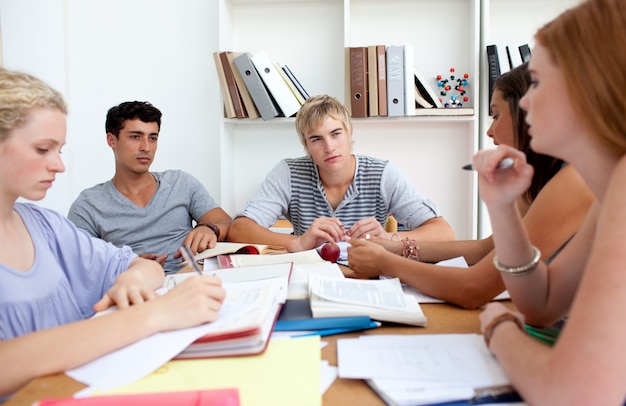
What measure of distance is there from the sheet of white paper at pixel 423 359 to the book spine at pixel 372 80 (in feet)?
6.61

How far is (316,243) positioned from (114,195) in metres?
1.03

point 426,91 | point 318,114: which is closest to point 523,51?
→ point 426,91

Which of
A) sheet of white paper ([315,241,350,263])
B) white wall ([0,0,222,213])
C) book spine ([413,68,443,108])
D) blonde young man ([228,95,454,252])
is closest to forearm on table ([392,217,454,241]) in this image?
blonde young man ([228,95,454,252])

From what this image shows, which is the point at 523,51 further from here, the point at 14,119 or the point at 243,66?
the point at 14,119

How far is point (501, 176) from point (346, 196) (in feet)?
4.30

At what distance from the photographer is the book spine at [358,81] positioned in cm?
277

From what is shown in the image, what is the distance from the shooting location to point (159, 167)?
324 centimetres

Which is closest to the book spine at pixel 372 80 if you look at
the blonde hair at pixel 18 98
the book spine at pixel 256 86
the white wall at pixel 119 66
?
the book spine at pixel 256 86

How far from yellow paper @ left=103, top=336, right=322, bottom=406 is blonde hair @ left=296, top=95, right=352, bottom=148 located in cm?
139

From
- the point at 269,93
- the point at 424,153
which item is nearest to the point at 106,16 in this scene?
the point at 269,93

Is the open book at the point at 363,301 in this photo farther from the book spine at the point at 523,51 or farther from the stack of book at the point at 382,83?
the book spine at the point at 523,51

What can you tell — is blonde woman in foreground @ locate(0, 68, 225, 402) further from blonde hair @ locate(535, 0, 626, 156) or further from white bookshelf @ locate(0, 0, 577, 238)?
white bookshelf @ locate(0, 0, 577, 238)

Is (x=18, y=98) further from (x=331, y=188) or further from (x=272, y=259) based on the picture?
(x=331, y=188)

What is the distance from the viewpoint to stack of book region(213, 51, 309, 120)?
2799 mm
